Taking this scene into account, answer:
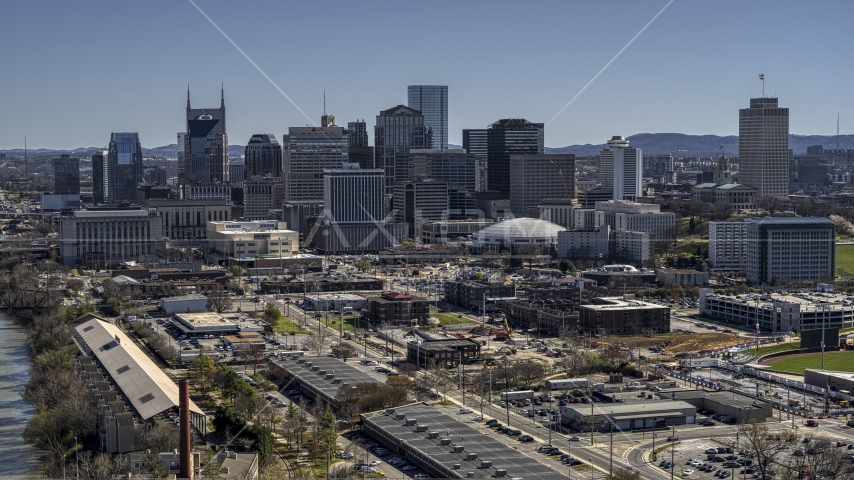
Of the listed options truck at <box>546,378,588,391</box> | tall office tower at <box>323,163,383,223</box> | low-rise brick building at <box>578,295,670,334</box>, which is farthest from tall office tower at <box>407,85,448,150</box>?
truck at <box>546,378,588,391</box>

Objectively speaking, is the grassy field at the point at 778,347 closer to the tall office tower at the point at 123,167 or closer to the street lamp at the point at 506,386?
the street lamp at the point at 506,386

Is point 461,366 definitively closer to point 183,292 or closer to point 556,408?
point 556,408

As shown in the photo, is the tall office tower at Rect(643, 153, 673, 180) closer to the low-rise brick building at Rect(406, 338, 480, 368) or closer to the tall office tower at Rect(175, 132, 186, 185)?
the tall office tower at Rect(175, 132, 186, 185)

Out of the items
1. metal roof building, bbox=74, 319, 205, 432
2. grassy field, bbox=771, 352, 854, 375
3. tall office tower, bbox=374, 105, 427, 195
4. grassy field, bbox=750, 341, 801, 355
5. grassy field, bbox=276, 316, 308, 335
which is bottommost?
grassy field, bbox=771, 352, 854, 375

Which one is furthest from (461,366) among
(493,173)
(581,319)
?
(493,173)

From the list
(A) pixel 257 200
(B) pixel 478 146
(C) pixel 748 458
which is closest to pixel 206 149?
(B) pixel 478 146

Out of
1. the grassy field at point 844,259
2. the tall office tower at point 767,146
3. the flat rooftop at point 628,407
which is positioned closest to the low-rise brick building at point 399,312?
the flat rooftop at point 628,407

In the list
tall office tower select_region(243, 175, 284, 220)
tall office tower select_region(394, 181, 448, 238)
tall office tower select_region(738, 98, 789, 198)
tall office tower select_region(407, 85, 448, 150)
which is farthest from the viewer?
tall office tower select_region(407, 85, 448, 150)
